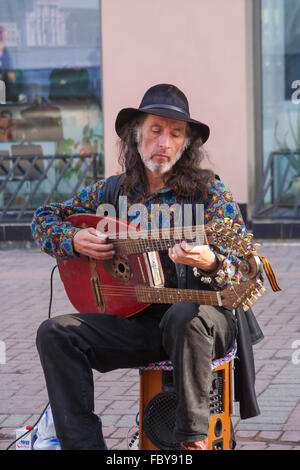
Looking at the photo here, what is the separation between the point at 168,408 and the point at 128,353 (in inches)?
9.9

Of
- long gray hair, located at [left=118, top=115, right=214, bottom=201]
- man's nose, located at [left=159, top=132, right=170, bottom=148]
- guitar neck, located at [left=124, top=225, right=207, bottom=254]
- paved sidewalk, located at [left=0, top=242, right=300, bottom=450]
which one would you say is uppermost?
man's nose, located at [left=159, top=132, right=170, bottom=148]

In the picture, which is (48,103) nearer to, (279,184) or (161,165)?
(279,184)

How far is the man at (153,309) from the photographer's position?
3076 millimetres

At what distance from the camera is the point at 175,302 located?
10.6 ft

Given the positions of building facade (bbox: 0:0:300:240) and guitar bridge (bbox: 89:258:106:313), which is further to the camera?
building facade (bbox: 0:0:300:240)

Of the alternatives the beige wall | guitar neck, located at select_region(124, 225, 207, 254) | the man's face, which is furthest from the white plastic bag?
the beige wall

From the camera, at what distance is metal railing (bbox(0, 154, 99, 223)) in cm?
1107

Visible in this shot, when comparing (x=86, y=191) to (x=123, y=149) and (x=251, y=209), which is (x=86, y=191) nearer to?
(x=123, y=149)

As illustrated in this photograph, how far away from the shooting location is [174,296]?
3.24 m

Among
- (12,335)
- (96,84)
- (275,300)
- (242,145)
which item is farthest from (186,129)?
(96,84)

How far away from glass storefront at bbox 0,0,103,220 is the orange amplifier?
25.4 ft

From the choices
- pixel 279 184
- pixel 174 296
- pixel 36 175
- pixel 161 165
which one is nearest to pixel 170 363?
pixel 174 296

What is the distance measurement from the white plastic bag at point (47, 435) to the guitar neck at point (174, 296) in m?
0.58

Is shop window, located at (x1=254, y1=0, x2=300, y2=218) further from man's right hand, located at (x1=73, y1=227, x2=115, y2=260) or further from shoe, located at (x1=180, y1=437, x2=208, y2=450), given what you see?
shoe, located at (x1=180, y1=437, x2=208, y2=450)
